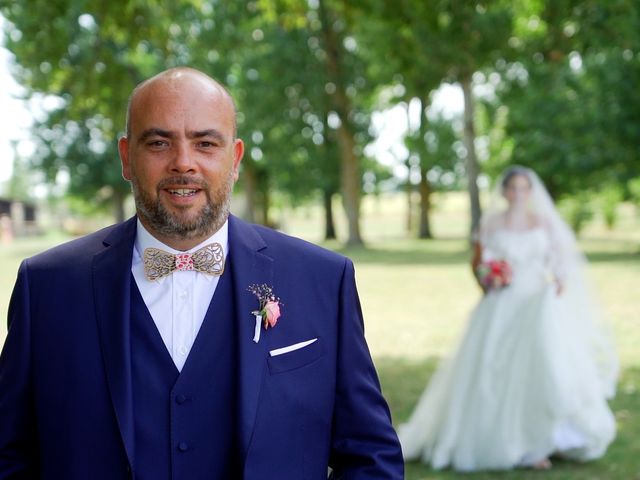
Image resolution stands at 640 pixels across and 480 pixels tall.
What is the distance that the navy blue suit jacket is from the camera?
2607 mm

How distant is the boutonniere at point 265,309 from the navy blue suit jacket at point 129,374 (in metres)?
0.02

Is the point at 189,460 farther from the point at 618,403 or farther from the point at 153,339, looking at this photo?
the point at 618,403

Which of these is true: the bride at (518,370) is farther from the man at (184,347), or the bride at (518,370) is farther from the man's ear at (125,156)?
the man's ear at (125,156)

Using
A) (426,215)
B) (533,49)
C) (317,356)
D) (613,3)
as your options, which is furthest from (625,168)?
(317,356)

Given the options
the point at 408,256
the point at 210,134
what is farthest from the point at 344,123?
the point at 210,134

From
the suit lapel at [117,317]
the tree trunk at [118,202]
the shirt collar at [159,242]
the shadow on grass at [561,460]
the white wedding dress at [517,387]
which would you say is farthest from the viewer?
the tree trunk at [118,202]

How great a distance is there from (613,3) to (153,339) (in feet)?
23.0

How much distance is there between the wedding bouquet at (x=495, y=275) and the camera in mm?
8562

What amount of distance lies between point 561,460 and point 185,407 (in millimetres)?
6054

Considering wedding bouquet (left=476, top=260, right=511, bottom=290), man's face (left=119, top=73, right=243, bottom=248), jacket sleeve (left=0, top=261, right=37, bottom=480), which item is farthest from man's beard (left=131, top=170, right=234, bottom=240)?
wedding bouquet (left=476, top=260, right=511, bottom=290)

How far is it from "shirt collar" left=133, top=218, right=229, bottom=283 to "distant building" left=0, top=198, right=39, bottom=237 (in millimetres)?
87678

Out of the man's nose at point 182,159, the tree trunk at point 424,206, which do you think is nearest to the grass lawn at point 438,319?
the man's nose at point 182,159

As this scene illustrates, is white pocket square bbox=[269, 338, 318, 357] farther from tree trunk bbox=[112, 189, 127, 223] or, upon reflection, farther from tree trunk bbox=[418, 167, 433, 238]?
tree trunk bbox=[112, 189, 127, 223]

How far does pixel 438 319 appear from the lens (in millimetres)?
17141
